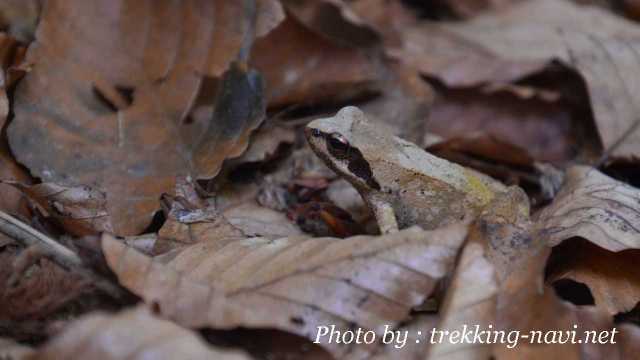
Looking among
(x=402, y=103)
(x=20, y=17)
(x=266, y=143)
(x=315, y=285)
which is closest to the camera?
(x=315, y=285)

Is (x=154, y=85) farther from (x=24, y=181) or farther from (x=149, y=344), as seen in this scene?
(x=149, y=344)

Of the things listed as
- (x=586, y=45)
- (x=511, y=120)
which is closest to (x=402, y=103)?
(x=511, y=120)

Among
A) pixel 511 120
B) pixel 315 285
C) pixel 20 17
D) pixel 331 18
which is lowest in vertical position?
pixel 511 120

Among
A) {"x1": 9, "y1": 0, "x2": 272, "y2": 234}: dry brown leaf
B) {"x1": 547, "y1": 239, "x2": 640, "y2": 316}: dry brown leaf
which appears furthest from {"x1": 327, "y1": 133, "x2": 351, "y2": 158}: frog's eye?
{"x1": 547, "y1": 239, "x2": 640, "y2": 316}: dry brown leaf

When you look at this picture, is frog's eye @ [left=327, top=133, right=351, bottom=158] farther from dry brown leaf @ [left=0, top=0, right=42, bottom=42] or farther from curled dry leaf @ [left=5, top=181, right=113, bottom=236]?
dry brown leaf @ [left=0, top=0, right=42, bottom=42]

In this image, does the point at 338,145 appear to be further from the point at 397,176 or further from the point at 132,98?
the point at 132,98

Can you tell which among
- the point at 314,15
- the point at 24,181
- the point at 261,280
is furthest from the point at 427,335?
the point at 314,15

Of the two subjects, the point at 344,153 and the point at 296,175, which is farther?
the point at 296,175
